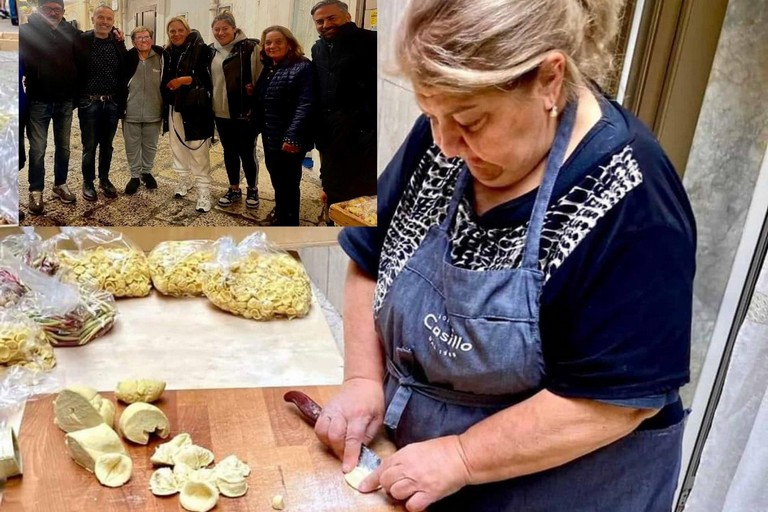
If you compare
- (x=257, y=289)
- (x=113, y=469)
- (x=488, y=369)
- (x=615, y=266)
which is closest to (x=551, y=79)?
(x=615, y=266)

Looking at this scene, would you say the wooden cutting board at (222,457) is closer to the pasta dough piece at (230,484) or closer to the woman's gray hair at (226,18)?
the pasta dough piece at (230,484)

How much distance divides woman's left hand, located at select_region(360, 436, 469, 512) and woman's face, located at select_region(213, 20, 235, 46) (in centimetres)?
64

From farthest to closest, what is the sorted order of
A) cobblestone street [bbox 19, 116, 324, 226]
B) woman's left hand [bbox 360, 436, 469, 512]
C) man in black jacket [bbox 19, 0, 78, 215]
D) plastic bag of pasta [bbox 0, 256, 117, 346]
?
plastic bag of pasta [bbox 0, 256, 117, 346] < cobblestone street [bbox 19, 116, 324, 226] < man in black jacket [bbox 19, 0, 78, 215] < woman's left hand [bbox 360, 436, 469, 512]

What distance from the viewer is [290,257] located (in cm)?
153

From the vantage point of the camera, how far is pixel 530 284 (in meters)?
0.72

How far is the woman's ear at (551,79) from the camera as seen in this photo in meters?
0.66

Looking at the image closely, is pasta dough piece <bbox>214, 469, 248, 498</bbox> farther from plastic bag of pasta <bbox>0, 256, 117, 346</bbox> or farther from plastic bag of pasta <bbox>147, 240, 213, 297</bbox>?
plastic bag of pasta <bbox>147, 240, 213, 297</bbox>

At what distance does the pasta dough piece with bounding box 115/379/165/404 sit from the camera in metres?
0.98

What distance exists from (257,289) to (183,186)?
1.02 feet

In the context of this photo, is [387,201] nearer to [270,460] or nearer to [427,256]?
[427,256]

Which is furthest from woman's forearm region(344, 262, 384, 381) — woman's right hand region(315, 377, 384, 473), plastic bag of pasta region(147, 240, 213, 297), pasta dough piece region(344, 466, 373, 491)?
plastic bag of pasta region(147, 240, 213, 297)

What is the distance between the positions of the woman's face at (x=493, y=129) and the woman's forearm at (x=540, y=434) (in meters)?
0.23

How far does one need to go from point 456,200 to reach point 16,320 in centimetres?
75

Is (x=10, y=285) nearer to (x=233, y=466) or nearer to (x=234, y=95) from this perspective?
(x=234, y=95)
